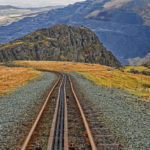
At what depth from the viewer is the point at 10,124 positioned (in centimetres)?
1223

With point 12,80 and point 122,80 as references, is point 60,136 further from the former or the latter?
point 122,80

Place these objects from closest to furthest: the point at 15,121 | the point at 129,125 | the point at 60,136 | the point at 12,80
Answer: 1. the point at 60,136
2. the point at 129,125
3. the point at 15,121
4. the point at 12,80

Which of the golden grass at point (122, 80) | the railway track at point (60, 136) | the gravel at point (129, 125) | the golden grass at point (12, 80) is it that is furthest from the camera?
the golden grass at point (122, 80)

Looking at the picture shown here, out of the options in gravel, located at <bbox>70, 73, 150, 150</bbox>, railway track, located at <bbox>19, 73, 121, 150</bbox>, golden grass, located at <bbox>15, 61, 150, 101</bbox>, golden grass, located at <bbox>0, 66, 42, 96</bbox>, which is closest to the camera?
railway track, located at <bbox>19, 73, 121, 150</bbox>

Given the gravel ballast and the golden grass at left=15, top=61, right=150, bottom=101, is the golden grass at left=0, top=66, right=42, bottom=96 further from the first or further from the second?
the golden grass at left=15, top=61, right=150, bottom=101

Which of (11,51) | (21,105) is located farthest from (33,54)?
(21,105)

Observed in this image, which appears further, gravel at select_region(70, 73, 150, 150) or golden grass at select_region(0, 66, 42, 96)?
golden grass at select_region(0, 66, 42, 96)

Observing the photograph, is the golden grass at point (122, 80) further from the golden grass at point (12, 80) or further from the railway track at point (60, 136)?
the golden grass at point (12, 80)

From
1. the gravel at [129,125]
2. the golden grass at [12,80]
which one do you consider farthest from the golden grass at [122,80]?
the golden grass at [12,80]

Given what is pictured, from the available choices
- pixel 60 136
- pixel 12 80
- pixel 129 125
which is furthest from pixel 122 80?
pixel 60 136

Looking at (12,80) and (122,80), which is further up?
(12,80)

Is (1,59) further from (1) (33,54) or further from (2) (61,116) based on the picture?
(2) (61,116)

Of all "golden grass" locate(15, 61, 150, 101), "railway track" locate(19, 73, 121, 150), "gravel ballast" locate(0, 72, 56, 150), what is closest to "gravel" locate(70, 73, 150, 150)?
"railway track" locate(19, 73, 121, 150)

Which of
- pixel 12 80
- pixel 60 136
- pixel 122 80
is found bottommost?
pixel 122 80
